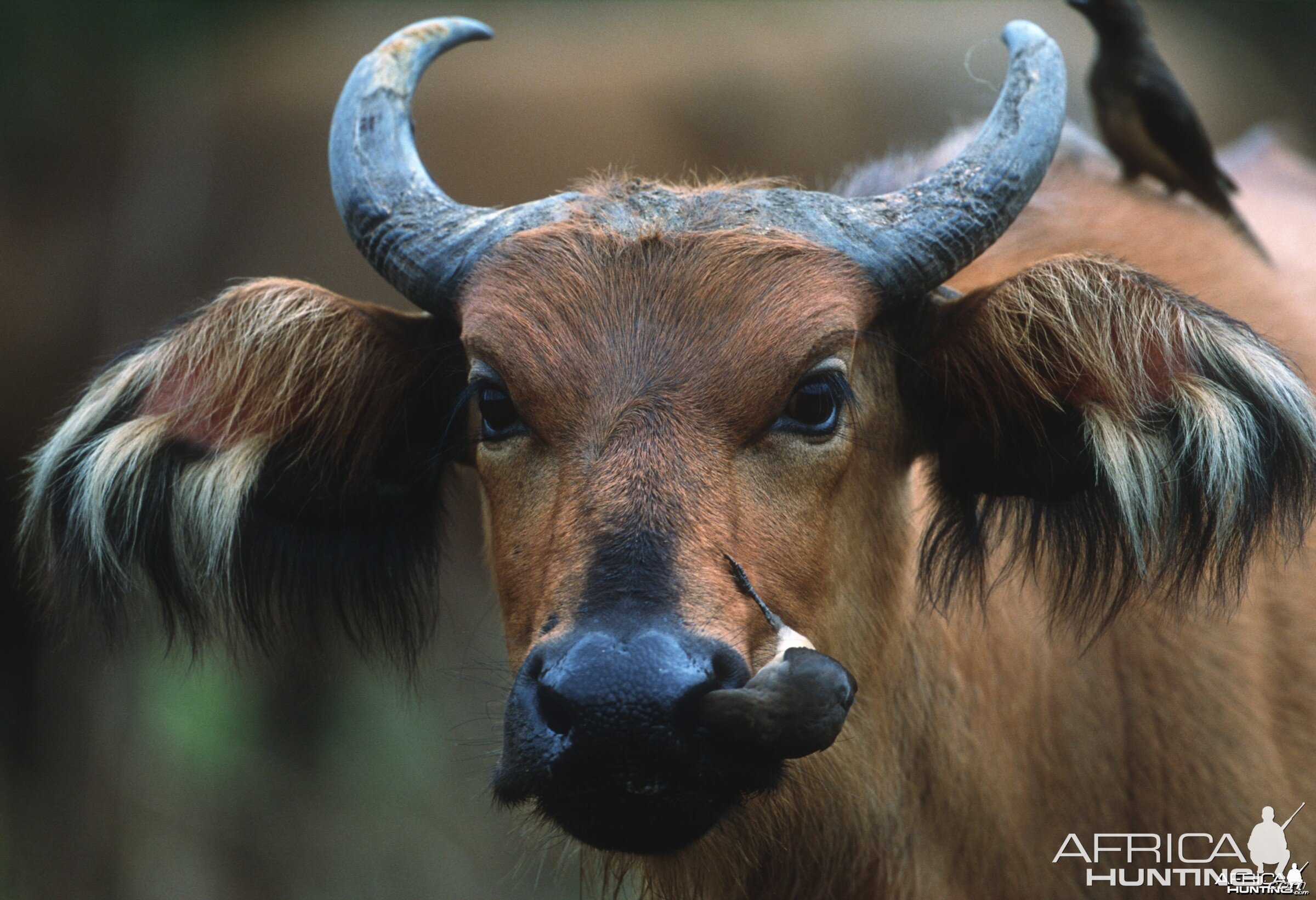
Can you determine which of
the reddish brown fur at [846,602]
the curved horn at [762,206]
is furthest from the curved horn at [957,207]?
the reddish brown fur at [846,602]

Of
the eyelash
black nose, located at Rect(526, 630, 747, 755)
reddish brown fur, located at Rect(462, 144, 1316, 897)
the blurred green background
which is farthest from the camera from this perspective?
the blurred green background

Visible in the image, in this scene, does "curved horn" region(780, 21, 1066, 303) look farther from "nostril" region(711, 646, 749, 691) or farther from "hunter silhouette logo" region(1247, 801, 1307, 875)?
"hunter silhouette logo" region(1247, 801, 1307, 875)

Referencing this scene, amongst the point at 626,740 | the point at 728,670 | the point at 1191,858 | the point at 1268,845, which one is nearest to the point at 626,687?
the point at 626,740

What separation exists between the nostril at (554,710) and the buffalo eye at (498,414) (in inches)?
34.9

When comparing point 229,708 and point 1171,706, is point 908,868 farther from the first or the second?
point 229,708

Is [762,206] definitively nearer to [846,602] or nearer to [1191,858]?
[846,602]

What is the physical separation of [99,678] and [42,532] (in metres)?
4.88

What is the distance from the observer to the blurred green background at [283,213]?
774 centimetres

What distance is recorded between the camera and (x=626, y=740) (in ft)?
7.38

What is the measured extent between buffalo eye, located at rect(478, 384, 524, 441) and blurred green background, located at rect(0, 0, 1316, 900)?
12.6ft

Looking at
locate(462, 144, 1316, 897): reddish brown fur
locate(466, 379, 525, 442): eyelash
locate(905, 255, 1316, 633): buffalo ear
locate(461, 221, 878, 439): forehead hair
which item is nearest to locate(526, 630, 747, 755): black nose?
locate(462, 144, 1316, 897): reddish brown fur

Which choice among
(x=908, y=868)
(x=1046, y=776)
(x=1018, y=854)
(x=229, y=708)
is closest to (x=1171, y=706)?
(x=1046, y=776)

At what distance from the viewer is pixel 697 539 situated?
8.41 ft

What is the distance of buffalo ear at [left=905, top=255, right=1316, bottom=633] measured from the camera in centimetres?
293
